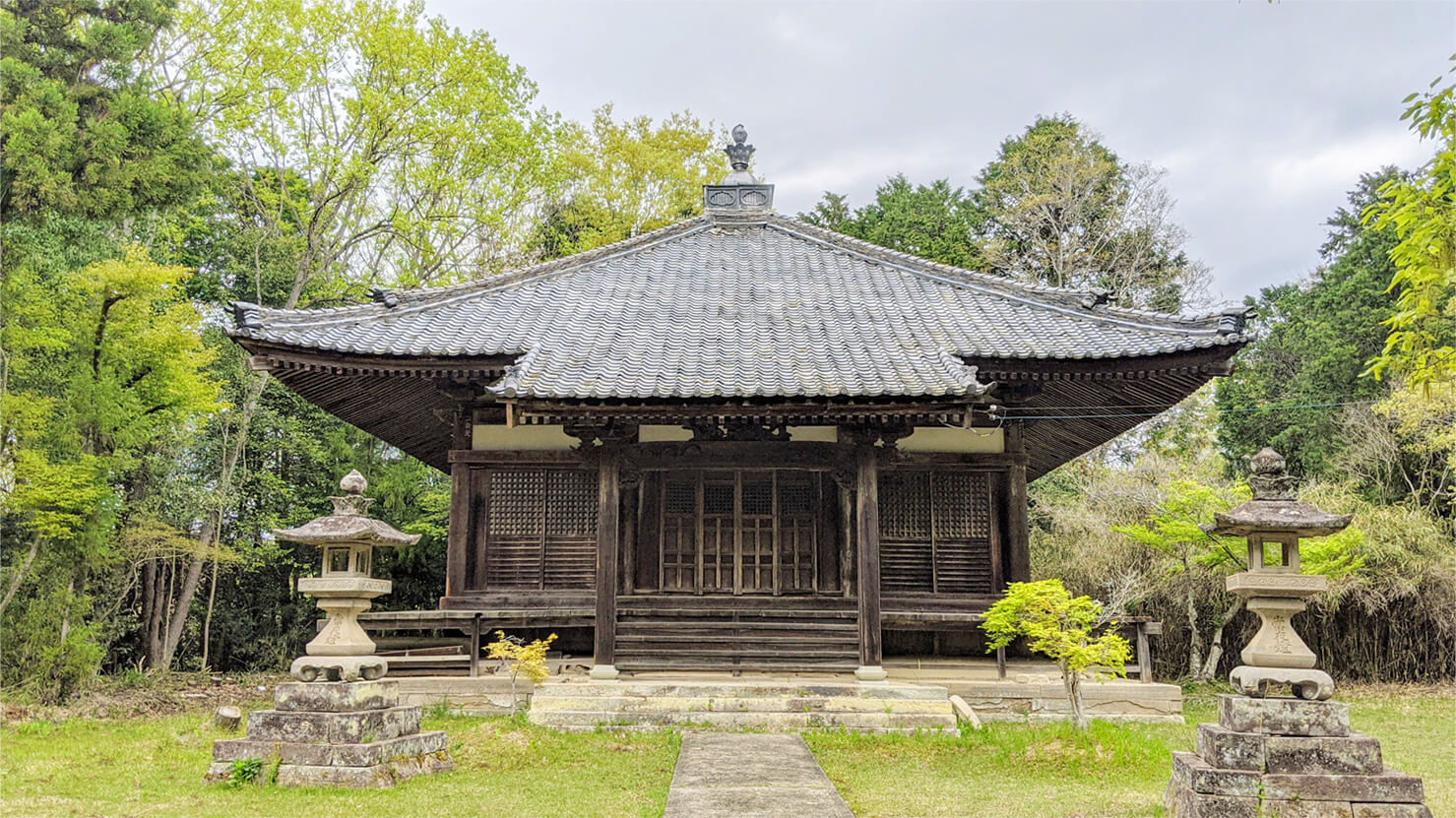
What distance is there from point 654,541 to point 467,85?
13826 millimetres

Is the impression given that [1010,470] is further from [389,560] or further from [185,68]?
[185,68]

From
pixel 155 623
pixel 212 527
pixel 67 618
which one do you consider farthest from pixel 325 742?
pixel 155 623

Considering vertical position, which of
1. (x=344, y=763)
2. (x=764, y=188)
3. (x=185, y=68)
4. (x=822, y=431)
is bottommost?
(x=344, y=763)

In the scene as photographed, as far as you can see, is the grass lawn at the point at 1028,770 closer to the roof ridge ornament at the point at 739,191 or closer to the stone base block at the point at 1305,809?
the stone base block at the point at 1305,809

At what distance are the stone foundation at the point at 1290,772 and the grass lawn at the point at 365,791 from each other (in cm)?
338

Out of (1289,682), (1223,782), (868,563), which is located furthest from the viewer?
(868,563)

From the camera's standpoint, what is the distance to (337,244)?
2153cm

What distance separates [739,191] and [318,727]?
1164 cm

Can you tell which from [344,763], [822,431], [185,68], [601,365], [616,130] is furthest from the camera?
[616,130]

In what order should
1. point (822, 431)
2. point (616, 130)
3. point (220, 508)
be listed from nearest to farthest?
point (822, 431), point (220, 508), point (616, 130)

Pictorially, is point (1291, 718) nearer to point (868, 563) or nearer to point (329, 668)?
point (868, 563)

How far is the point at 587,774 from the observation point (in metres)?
7.59

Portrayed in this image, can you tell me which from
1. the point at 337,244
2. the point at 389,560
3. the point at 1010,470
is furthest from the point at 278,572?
the point at 1010,470

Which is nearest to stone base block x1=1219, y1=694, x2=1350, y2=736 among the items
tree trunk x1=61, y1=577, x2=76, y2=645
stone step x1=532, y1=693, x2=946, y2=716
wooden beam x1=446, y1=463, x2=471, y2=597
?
stone step x1=532, y1=693, x2=946, y2=716
